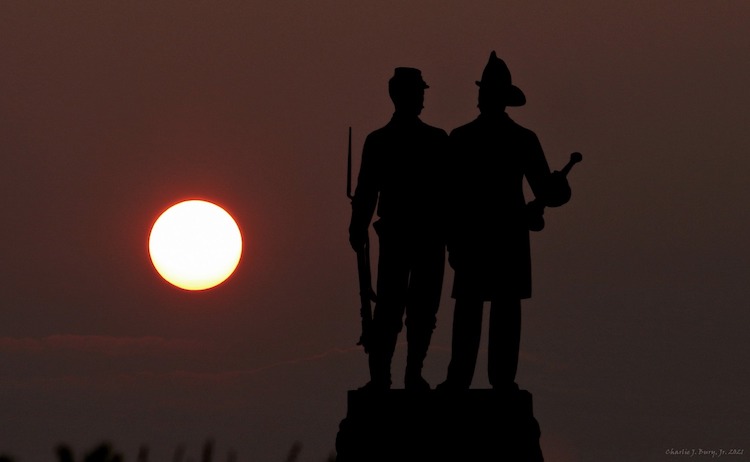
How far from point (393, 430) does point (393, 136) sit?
3.00m

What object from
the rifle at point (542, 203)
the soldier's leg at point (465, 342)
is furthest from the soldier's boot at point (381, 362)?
the rifle at point (542, 203)

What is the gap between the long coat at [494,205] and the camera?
1079cm

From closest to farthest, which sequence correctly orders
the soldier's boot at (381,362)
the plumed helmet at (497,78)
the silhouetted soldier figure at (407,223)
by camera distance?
1. the plumed helmet at (497,78)
2. the silhouetted soldier figure at (407,223)
3. the soldier's boot at (381,362)

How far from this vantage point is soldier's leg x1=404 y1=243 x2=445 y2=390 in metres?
11.1

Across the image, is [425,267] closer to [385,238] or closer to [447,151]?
[385,238]

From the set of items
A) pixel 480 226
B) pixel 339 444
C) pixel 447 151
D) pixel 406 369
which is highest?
pixel 447 151

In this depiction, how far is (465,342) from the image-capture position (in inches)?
429

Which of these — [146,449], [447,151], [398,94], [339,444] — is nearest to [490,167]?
[447,151]

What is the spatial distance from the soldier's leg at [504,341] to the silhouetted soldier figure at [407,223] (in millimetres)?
689

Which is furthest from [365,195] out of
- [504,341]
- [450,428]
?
[450,428]

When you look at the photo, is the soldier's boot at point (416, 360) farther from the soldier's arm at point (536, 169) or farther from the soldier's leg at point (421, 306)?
the soldier's arm at point (536, 169)

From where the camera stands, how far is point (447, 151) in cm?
1105

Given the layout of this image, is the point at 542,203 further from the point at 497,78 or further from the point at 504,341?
the point at 504,341

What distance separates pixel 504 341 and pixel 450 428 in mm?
1023
